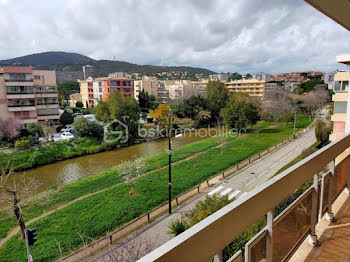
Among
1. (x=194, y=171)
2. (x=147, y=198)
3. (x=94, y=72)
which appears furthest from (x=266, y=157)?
(x=94, y=72)

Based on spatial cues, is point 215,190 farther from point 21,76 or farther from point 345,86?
point 21,76

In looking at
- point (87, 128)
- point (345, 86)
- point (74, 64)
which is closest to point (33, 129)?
point (87, 128)

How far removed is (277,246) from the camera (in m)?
1.17

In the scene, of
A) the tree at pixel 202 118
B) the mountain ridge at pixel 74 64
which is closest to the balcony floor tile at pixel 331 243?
the tree at pixel 202 118

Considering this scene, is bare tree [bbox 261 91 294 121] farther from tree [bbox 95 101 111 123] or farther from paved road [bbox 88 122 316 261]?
tree [bbox 95 101 111 123]

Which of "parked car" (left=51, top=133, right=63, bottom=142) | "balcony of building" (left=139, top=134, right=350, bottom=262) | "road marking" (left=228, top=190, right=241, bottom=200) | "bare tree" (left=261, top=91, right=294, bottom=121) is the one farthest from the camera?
"bare tree" (left=261, top=91, right=294, bottom=121)

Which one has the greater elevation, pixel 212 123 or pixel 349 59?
pixel 349 59

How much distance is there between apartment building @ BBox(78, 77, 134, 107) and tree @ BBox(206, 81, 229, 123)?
10.6 metres

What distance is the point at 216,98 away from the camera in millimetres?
30812

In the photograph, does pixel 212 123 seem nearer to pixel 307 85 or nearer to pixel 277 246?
pixel 307 85

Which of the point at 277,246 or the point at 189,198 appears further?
the point at 189,198

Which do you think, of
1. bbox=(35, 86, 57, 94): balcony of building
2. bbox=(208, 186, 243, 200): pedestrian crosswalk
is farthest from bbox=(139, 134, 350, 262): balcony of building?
bbox=(35, 86, 57, 94): balcony of building

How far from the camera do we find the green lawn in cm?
718

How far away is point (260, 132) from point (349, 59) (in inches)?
587
